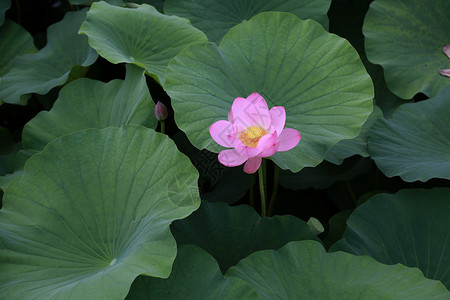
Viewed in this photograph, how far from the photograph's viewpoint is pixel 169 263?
0.87m

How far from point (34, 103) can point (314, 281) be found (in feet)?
4.54

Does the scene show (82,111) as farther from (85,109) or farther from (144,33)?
(144,33)

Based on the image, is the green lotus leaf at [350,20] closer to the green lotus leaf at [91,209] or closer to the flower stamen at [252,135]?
the flower stamen at [252,135]

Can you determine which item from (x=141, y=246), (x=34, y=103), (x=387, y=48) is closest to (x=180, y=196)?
(x=141, y=246)

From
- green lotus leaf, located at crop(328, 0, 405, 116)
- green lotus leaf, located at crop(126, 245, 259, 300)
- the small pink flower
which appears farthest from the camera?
green lotus leaf, located at crop(328, 0, 405, 116)

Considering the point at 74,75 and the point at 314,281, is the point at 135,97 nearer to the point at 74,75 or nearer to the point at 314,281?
the point at 74,75

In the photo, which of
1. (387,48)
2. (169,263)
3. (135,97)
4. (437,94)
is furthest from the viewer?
(387,48)

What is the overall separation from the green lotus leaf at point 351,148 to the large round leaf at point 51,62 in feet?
2.45

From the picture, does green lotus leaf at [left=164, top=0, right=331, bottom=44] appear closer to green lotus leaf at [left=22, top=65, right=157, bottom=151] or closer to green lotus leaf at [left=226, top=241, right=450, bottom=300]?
green lotus leaf at [left=22, top=65, right=157, bottom=151]

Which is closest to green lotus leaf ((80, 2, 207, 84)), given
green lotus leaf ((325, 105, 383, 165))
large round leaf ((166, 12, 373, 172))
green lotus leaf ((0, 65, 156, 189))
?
green lotus leaf ((0, 65, 156, 189))

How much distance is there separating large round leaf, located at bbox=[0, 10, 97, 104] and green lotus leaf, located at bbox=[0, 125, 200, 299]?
49cm

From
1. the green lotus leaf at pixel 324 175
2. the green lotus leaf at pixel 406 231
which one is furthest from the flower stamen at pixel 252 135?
the green lotus leaf at pixel 324 175

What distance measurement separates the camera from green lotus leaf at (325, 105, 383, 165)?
4.06ft

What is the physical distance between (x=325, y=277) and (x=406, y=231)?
283mm
